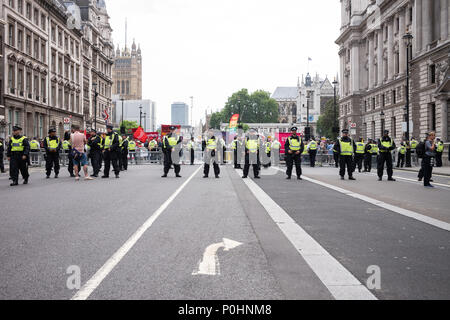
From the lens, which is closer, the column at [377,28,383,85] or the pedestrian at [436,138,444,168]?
the pedestrian at [436,138,444,168]

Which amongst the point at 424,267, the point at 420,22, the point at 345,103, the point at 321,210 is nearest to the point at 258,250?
the point at 424,267

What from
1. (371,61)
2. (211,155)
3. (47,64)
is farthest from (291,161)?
(371,61)

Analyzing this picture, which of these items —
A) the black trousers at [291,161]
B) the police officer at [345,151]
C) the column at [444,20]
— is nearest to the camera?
the black trousers at [291,161]

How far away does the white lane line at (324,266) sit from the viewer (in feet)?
12.9

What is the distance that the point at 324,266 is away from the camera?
4855 mm

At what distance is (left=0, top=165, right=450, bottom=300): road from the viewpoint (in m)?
4.08

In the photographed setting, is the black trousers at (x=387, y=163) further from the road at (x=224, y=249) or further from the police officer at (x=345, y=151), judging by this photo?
the road at (x=224, y=249)

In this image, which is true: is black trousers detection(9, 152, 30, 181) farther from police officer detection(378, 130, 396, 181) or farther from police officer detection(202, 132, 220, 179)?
police officer detection(378, 130, 396, 181)

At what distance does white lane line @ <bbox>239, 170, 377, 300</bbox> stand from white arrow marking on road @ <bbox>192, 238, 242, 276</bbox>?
31.2 inches

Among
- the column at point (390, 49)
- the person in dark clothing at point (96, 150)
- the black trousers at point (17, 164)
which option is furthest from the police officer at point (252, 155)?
the column at point (390, 49)

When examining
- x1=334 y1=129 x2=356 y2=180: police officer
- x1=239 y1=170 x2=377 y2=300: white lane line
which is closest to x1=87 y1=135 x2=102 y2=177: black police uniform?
x1=334 y1=129 x2=356 y2=180: police officer

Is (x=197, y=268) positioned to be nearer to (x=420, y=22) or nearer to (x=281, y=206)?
(x=281, y=206)

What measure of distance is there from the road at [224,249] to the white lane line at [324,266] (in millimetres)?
12

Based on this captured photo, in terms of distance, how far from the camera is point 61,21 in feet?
184
